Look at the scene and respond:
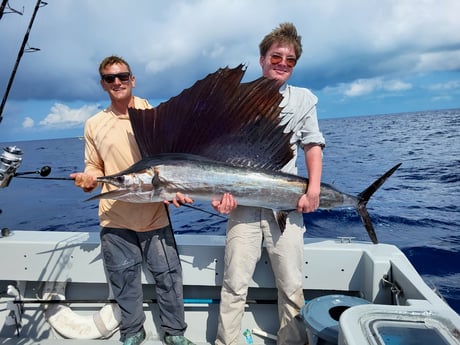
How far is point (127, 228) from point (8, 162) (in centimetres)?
66

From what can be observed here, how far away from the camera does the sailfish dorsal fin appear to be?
1.91m

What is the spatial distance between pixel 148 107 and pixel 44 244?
110cm

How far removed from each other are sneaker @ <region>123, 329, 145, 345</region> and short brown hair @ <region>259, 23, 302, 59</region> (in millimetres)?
1744

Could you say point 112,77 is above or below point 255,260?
above

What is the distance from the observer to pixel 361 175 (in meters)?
9.19

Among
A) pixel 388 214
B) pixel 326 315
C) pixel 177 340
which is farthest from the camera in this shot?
pixel 388 214

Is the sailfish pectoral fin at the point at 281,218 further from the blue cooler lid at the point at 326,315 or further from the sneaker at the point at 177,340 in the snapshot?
the sneaker at the point at 177,340

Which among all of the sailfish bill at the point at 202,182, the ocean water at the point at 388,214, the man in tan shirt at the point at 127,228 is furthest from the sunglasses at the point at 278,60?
the ocean water at the point at 388,214

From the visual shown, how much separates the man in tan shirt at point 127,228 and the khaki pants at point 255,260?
1.06ft

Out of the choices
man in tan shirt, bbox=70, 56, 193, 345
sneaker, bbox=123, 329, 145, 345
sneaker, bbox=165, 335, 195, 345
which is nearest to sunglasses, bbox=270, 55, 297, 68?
man in tan shirt, bbox=70, 56, 193, 345

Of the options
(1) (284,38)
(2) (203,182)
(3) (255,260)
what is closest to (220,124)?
(2) (203,182)

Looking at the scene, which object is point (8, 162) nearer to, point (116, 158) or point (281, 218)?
point (116, 158)

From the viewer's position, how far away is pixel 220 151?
1968mm

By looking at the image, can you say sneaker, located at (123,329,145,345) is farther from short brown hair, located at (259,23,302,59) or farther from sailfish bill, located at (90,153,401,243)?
short brown hair, located at (259,23,302,59)
